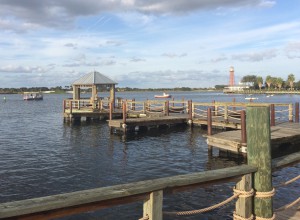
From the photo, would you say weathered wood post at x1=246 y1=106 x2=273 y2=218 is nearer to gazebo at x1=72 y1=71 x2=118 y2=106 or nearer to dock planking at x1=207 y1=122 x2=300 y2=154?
dock planking at x1=207 y1=122 x2=300 y2=154

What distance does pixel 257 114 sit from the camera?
14.4ft

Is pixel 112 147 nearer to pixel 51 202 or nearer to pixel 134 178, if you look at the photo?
pixel 134 178

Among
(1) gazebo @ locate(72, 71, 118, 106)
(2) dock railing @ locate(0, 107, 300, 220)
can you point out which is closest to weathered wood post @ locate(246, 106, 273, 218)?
(2) dock railing @ locate(0, 107, 300, 220)

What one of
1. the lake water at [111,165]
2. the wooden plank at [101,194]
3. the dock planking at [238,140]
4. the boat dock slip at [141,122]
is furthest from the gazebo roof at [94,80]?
the wooden plank at [101,194]

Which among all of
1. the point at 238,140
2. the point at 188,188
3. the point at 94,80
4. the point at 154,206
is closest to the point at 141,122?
the point at 238,140

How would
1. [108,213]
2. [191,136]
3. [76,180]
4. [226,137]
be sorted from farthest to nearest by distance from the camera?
A: [191,136]
[226,137]
[76,180]
[108,213]

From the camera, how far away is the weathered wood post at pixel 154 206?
361 cm

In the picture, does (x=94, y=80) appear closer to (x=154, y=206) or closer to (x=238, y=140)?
(x=238, y=140)

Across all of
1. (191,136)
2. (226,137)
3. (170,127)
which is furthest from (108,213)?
(170,127)

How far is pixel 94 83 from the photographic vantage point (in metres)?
40.2

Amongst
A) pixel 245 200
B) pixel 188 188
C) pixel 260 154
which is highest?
pixel 260 154

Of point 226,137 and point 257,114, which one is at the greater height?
point 257,114

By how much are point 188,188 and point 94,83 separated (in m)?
37.3

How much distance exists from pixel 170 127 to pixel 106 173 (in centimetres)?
1548
